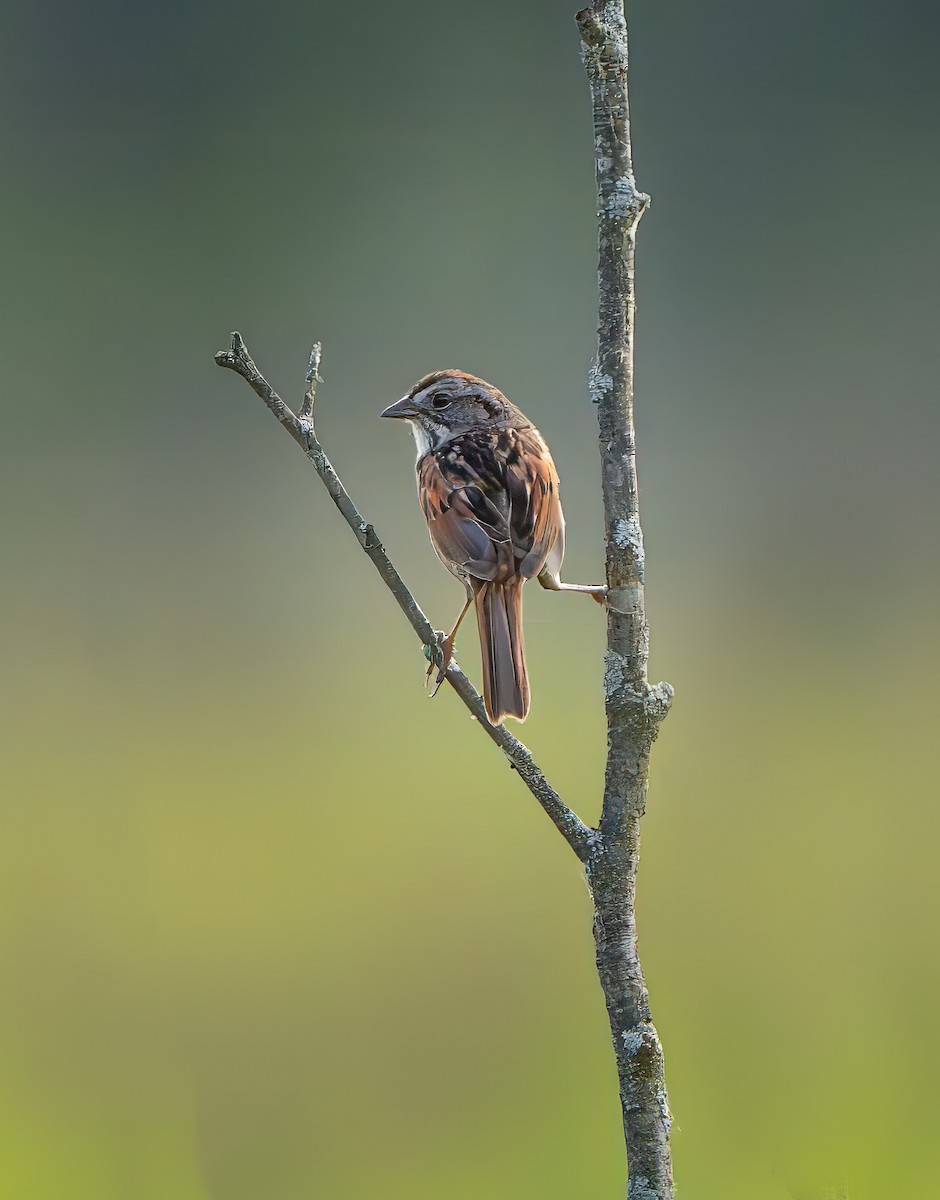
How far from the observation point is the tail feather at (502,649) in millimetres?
1342

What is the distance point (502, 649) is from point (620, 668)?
407 mm

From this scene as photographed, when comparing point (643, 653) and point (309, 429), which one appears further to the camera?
point (309, 429)

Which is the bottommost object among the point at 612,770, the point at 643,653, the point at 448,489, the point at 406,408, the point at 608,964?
the point at 608,964

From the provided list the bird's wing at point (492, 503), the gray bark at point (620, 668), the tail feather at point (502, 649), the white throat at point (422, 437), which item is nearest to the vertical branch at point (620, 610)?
the gray bark at point (620, 668)

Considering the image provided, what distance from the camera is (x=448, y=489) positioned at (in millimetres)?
1763

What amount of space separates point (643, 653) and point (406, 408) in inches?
42.3

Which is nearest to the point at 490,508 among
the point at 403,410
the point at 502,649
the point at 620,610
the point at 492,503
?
the point at 492,503

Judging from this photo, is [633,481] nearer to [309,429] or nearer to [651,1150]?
[309,429]

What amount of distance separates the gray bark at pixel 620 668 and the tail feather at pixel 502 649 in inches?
8.9

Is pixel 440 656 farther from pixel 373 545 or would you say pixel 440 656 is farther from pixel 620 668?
pixel 620 668

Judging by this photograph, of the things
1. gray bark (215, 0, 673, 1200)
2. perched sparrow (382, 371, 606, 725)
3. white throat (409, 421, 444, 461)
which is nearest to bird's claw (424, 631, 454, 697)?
perched sparrow (382, 371, 606, 725)

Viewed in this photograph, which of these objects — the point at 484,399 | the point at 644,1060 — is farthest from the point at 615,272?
the point at 484,399

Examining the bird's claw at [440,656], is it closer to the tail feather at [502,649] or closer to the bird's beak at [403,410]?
the tail feather at [502,649]

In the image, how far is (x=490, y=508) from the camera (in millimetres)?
1681
